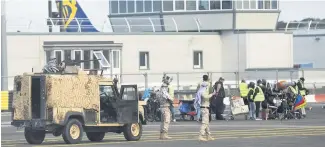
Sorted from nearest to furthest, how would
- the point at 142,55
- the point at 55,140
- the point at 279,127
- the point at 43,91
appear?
the point at 43,91 → the point at 55,140 → the point at 279,127 → the point at 142,55

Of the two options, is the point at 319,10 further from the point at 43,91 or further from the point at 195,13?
the point at 43,91

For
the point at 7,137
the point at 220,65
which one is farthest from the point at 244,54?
the point at 7,137

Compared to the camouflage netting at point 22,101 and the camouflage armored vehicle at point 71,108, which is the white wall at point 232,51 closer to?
the camouflage armored vehicle at point 71,108

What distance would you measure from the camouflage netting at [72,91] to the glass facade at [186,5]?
1549 inches

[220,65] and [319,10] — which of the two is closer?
[220,65]

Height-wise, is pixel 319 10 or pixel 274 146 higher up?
pixel 319 10

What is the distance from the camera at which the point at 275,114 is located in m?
36.6

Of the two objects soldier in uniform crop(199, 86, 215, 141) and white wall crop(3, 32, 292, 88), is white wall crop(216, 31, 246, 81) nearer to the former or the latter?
white wall crop(3, 32, 292, 88)

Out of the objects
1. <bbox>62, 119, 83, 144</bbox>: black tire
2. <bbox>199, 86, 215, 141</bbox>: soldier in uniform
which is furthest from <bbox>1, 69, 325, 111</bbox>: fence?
<bbox>62, 119, 83, 144</bbox>: black tire

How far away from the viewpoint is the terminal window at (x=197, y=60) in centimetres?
6202

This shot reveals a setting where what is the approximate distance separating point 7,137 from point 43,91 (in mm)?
4210

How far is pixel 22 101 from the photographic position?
23.7 metres

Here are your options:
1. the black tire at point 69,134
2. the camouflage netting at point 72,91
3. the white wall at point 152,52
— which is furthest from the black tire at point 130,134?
the white wall at point 152,52

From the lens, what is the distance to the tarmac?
23.0 m
